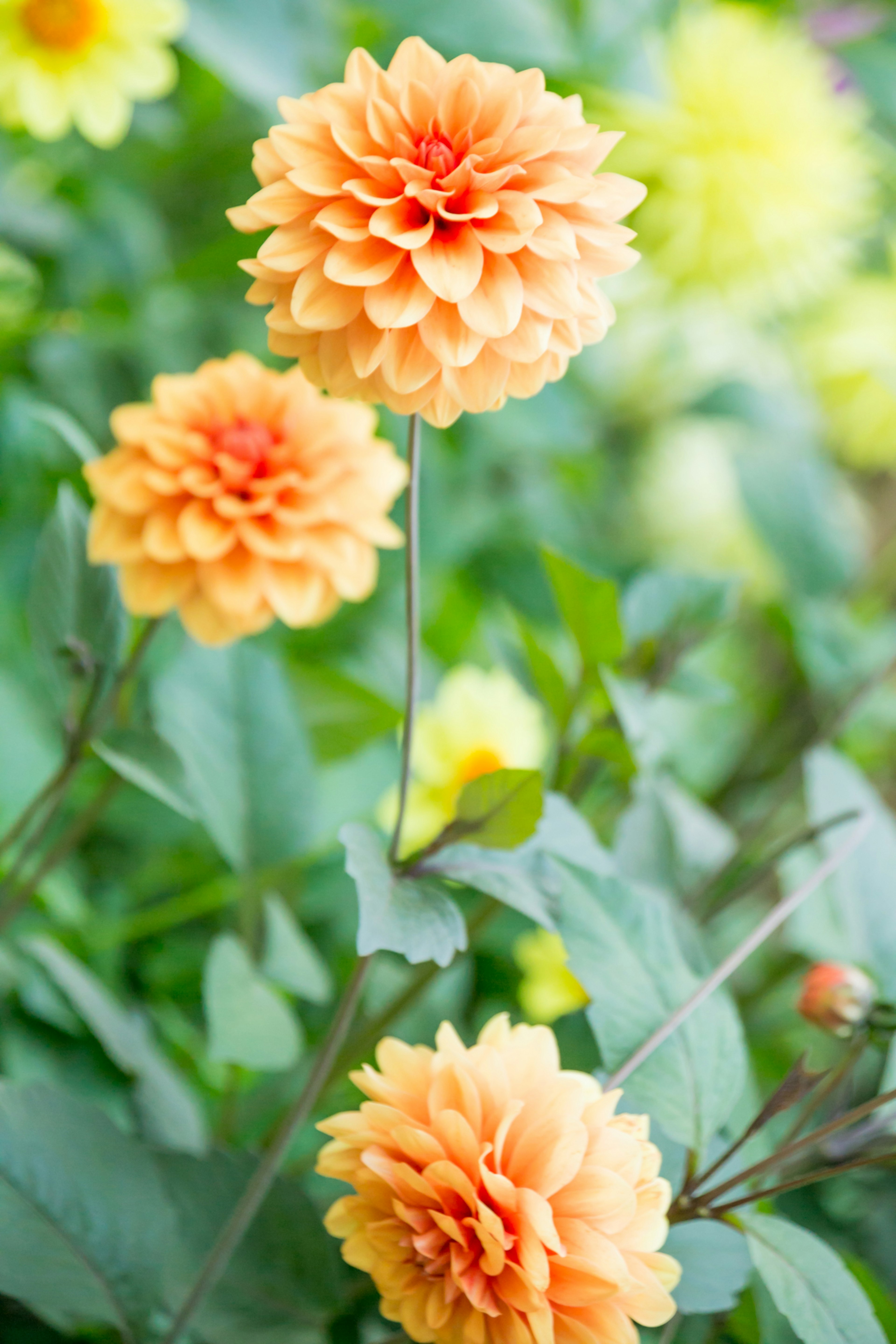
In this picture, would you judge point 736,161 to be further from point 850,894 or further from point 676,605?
point 850,894

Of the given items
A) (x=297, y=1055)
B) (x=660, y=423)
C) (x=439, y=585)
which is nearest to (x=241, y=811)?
(x=297, y=1055)

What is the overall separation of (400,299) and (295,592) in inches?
5.2

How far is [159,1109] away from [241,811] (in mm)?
125

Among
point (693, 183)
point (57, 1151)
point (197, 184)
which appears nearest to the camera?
point (57, 1151)

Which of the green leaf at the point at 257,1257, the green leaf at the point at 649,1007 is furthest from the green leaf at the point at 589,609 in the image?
the green leaf at the point at 257,1257

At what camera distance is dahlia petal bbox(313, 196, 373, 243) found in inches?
9.4

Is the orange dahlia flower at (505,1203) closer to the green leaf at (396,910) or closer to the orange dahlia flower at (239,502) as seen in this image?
the green leaf at (396,910)

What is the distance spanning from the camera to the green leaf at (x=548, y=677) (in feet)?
1.40

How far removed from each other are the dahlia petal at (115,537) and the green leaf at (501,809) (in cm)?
14

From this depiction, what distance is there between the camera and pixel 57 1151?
32cm

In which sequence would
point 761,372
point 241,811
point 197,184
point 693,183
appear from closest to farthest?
point 241,811 → point 693,183 → point 197,184 → point 761,372

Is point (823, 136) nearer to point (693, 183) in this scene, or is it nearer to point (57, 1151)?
point (693, 183)

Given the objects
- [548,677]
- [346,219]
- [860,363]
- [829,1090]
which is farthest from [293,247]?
[860,363]

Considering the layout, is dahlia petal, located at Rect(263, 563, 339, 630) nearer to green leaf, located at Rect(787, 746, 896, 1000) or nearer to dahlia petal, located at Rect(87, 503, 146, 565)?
dahlia petal, located at Rect(87, 503, 146, 565)
